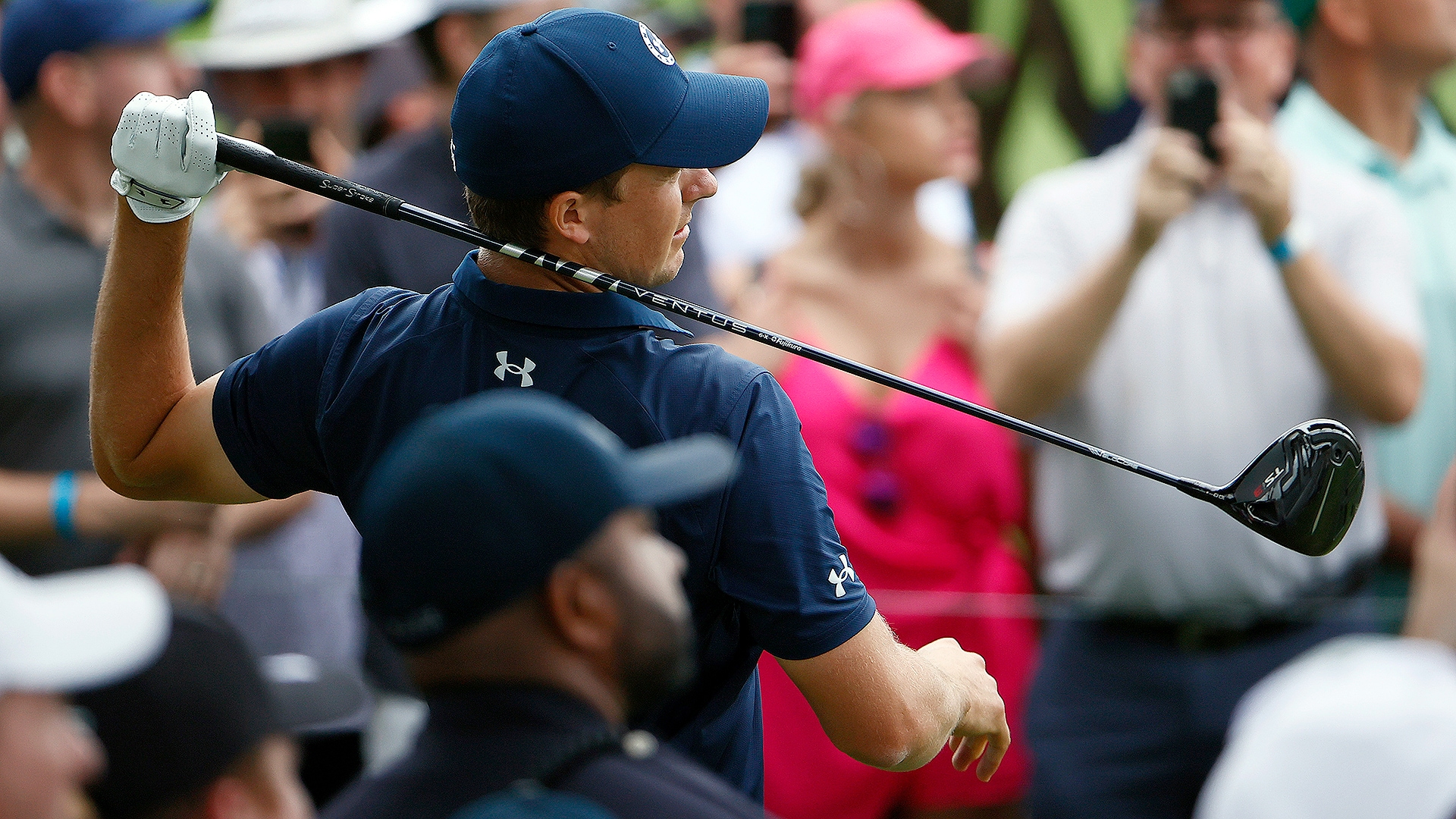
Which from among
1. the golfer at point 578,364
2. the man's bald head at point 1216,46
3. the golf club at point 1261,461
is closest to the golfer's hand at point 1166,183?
the man's bald head at point 1216,46

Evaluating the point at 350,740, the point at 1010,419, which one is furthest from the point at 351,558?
the point at 1010,419

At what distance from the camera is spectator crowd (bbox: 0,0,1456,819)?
1.65 meters

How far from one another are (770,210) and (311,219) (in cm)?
128

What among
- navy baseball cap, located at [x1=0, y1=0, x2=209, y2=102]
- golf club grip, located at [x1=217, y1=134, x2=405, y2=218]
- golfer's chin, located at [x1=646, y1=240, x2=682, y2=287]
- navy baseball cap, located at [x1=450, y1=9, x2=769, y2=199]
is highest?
navy baseball cap, located at [x1=450, y1=9, x2=769, y2=199]

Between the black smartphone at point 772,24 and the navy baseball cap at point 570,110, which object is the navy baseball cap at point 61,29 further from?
the navy baseball cap at point 570,110

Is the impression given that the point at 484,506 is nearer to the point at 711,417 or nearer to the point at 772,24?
the point at 711,417

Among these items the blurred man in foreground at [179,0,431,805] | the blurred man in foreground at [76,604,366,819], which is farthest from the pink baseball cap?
the blurred man in foreground at [76,604,366,819]

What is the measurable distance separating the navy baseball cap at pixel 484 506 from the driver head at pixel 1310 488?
3.91 ft

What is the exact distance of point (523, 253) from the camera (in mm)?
1987

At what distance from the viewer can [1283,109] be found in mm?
4570

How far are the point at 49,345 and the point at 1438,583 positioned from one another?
291cm

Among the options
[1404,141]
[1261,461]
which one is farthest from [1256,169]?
[1261,461]

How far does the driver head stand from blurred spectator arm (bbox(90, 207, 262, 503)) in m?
1.43

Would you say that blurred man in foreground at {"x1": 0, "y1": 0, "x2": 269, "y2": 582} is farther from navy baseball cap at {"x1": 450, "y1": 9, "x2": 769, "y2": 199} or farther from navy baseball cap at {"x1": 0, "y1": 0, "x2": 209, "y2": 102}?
navy baseball cap at {"x1": 450, "y1": 9, "x2": 769, "y2": 199}
